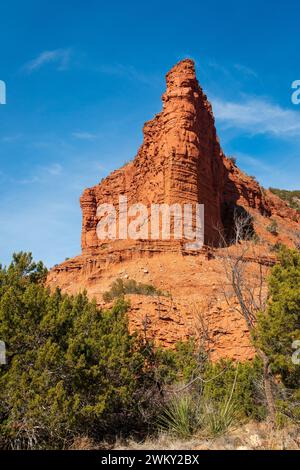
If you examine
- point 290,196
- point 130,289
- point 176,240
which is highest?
point 290,196

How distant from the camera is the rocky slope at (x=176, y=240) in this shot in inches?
801

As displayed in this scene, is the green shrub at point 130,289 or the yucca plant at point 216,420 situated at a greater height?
the green shrub at point 130,289

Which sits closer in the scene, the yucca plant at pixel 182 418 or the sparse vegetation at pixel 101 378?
the sparse vegetation at pixel 101 378

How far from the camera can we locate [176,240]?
35.8m

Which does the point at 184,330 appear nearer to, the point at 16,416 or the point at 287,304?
the point at 287,304

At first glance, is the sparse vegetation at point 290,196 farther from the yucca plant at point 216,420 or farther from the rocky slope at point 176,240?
the yucca plant at point 216,420

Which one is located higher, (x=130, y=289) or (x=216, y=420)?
(x=130, y=289)

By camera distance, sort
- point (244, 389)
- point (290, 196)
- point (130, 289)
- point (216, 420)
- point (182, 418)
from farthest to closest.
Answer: point (290, 196), point (130, 289), point (244, 389), point (182, 418), point (216, 420)

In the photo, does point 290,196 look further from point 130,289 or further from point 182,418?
point 182,418

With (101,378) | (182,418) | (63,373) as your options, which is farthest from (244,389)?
(63,373)

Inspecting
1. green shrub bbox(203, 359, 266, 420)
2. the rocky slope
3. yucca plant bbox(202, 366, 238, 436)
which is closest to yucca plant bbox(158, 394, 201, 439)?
yucca plant bbox(202, 366, 238, 436)

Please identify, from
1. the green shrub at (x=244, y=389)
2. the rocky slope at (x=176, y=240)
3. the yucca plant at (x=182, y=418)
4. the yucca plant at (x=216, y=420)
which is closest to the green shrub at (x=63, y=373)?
the yucca plant at (x=182, y=418)

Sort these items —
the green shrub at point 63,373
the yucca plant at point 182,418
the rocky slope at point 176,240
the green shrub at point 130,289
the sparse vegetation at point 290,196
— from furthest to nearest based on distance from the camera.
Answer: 1. the sparse vegetation at point 290,196
2. the green shrub at point 130,289
3. the rocky slope at point 176,240
4. the yucca plant at point 182,418
5. the green shrub at point 63,373

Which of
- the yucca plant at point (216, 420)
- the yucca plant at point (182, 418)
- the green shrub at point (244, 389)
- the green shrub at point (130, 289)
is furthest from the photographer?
the green shrub at point (130, 289)
